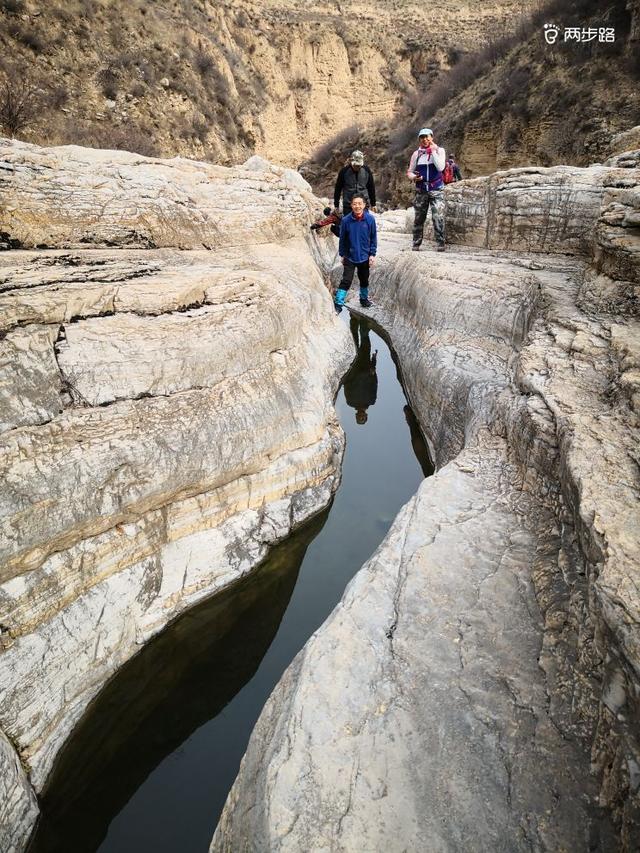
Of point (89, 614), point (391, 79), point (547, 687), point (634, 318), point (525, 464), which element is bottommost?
point (89, 614)

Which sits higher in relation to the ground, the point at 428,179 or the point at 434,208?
the point at 428,179

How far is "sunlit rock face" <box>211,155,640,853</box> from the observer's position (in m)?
1.87

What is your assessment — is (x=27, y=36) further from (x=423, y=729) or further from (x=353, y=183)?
(x=423, y=729)

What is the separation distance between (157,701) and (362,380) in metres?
5.07

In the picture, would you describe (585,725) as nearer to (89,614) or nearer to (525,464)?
(525,464)

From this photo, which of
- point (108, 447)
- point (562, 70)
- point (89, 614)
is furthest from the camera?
point (562, 70)

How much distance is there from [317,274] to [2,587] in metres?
5.51

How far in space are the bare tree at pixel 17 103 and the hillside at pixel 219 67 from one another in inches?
1.6

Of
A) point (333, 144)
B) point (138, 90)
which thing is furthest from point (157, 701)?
point (333, 144)

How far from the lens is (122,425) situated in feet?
11.6

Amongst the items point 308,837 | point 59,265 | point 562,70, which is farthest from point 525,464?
point 562,70

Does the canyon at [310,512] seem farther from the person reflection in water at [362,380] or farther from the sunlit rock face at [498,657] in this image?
the person reflection in water at [362,380]

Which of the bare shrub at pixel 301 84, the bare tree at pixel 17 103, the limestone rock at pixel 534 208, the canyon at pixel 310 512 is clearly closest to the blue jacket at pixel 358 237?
the canyon at pixel 310 512

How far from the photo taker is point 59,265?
383 centimetres
